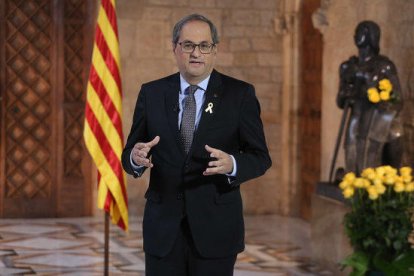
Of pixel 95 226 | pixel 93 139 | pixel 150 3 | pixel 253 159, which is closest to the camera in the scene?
pixel 253 159

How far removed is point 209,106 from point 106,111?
3.08 m

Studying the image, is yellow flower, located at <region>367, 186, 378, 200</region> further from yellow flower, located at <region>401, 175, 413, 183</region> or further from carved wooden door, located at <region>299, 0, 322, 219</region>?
carved wooden door, located at <region>299, 0, 322, 219</region>

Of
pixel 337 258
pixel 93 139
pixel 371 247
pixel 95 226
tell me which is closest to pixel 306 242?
A: pixel 337 258

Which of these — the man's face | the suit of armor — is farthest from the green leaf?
the suit of armor

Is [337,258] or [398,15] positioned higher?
[398,15]

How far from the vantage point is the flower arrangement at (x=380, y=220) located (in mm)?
2977

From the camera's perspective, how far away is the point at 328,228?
6254 millimetres

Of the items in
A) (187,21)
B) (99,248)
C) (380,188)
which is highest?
(187,21)

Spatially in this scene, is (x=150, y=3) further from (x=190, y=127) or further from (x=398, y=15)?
(x=190, y=127)

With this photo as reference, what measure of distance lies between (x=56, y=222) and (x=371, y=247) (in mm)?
5768

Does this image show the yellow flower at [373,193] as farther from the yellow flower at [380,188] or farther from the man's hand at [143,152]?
the man's hand at [143,152]

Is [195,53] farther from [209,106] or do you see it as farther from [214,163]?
[214,163]

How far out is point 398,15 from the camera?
21.5 ft

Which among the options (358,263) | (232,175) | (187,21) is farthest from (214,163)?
(358,263)
